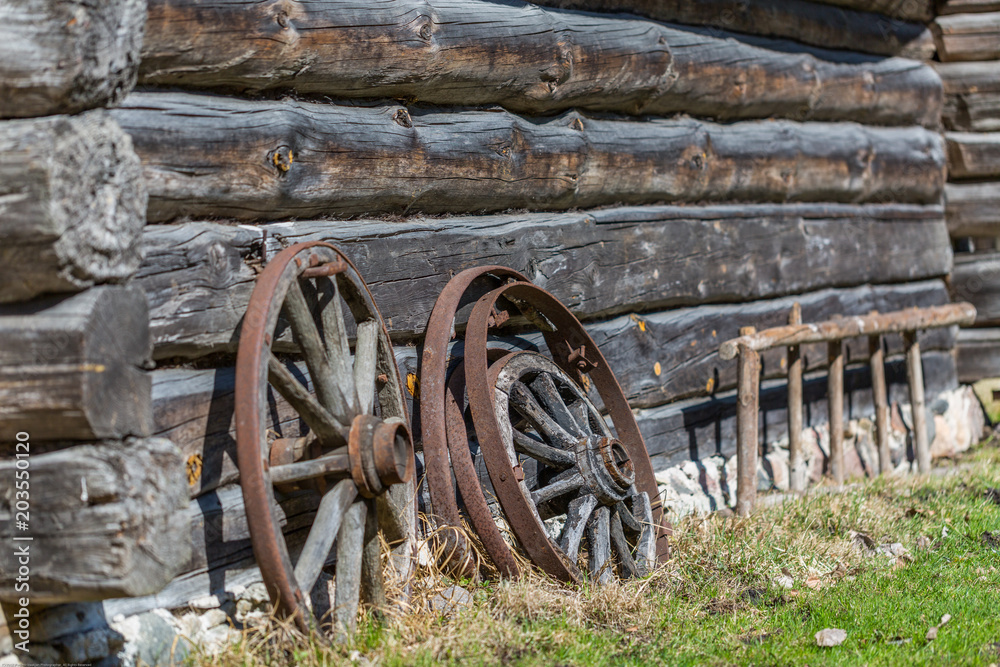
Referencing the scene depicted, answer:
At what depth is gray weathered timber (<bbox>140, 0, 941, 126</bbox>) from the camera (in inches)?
103

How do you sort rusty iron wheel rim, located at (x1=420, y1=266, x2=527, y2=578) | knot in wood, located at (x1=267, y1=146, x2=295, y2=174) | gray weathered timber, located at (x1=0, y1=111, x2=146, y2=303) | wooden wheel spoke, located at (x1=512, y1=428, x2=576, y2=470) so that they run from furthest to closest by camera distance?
wooden wheel spoke, located at (x1=512, y1=428, x2=576, y2=470)
rusty iron wheel rim, located at (x1=420, y1=266, x2=527, y2=578)
knot in wood, located at (x1=267, y1=146, x2=295, y2=174)
gray weathered timber, located at (x1=0, y1=111, x2=146, y2=303)

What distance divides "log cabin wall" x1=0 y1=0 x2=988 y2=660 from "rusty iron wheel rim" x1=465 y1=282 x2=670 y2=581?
7.5 inches

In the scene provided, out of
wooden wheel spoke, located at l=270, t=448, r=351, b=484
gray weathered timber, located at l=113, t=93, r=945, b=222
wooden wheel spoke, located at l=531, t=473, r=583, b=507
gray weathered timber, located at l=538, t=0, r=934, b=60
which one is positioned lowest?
wooden wheel spoke, located at l=531, t=473, r=583, b=507

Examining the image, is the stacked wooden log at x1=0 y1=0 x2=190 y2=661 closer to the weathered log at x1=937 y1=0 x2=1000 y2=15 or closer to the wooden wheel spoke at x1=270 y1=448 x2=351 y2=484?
the wooden wheel spoke at x1=270 y1=448 x2=351 y2=484

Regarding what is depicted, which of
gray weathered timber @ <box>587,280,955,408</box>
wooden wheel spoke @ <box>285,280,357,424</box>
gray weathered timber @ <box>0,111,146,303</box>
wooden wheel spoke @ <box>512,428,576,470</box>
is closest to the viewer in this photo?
gray weathered timber @ <box>0,111,146,303</box>

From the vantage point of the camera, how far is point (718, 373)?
472 cm

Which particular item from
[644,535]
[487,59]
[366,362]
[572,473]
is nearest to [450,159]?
[487,59]

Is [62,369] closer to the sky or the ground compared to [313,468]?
closer to the sky

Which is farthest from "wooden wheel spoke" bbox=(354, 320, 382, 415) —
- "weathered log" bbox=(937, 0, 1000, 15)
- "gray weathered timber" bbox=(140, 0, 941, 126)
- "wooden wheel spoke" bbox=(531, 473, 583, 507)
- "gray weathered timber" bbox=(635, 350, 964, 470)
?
"weathered log" bbox=(937, 0, 1000, 15)

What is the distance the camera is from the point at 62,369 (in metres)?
2.00

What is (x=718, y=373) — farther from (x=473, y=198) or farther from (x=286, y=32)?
(x=286, y=32)

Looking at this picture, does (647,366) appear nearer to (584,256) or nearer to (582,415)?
(584,256)

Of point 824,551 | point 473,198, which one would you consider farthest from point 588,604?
point 473,198

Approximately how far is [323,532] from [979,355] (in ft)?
18.6
